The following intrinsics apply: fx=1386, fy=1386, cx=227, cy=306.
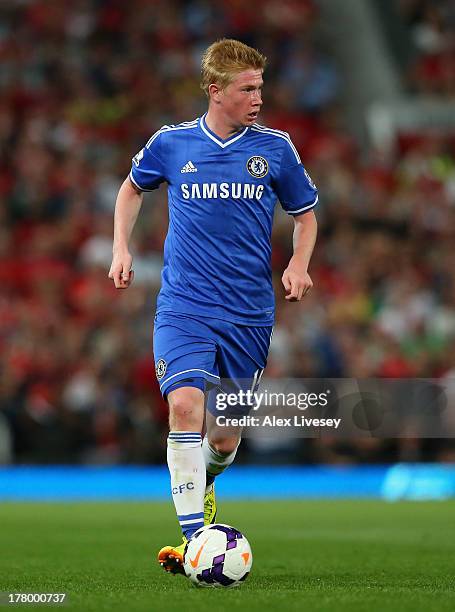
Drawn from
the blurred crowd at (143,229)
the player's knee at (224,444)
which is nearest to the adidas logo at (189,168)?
the player's knee at (224,444)

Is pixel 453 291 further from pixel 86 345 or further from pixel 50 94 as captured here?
pixel 50 94

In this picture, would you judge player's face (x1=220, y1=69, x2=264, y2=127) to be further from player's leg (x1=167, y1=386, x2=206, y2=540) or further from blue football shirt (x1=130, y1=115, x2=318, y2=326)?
player's leg (x1=167, y1=386, x2=206, y2=540)

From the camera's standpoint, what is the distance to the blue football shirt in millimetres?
6996

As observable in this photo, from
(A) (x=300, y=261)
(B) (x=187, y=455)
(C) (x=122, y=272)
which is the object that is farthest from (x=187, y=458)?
(A) (x=300, y=261)

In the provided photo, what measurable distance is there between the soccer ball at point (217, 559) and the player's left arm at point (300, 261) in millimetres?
1217

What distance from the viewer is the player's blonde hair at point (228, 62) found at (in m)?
6.93

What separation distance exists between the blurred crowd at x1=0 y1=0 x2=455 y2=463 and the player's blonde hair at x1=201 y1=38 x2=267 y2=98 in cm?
907

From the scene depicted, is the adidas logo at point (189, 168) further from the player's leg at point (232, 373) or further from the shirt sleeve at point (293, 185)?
the player's leg at point (232, 373)

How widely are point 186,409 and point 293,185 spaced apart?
4.45 ft

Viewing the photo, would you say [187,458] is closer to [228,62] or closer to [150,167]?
[150,167]

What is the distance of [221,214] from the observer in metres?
7.00

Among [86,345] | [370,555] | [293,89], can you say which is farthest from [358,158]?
[370,555]

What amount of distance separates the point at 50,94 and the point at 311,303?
17.8ft

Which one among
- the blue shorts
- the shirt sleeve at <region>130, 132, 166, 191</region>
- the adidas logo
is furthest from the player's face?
the blue shorts
